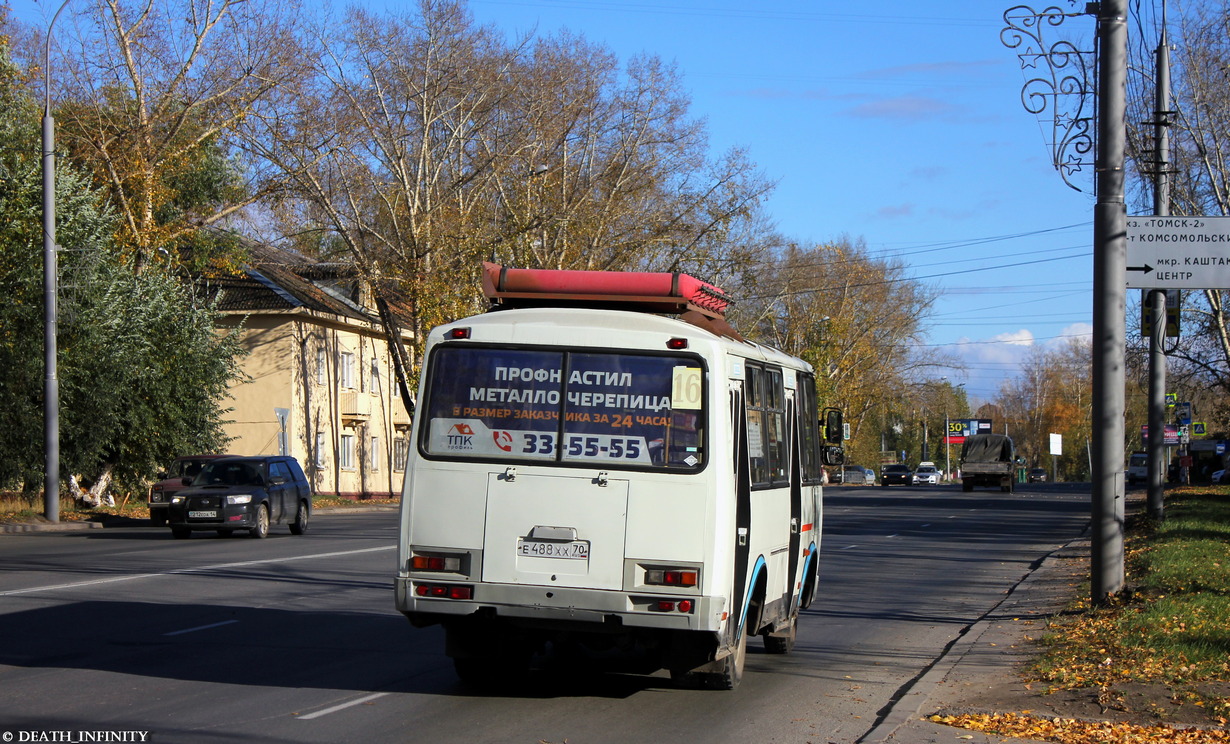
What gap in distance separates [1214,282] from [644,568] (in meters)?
8.12

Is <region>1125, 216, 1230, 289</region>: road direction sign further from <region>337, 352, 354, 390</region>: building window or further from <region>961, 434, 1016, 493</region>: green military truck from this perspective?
<region>961, 434, 1016, 493</region>: green military truck

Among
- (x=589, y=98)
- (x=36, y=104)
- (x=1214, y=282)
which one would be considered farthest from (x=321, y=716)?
(x=589, y=98)

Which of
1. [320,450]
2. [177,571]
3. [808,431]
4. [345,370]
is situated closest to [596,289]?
[808,431]

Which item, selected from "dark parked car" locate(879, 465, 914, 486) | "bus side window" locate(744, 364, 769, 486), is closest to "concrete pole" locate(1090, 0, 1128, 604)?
"bus side window" locate(744, 364, 769, 486)

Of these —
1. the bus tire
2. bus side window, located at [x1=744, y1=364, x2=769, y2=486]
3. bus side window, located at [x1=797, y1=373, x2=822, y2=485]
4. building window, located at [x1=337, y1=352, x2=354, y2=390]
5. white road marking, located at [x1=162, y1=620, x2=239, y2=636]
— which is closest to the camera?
the bus tire

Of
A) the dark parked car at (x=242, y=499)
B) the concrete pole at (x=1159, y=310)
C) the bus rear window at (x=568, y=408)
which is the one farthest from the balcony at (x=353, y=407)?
the bus rear window at (x=568, y=408)

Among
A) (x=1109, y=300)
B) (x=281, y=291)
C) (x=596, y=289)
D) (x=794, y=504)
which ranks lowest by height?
(x=794, y=504)

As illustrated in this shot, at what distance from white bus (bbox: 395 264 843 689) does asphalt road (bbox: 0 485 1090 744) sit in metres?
0.52

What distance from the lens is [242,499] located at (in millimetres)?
24500

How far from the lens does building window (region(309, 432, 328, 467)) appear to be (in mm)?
50531

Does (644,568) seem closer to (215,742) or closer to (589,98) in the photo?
(215,742)

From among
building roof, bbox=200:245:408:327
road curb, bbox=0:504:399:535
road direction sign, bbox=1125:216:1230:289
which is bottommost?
road curb, bbox=0:504:399:535

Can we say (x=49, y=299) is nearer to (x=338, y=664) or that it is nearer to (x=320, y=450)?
Result: (x=338, y=664)

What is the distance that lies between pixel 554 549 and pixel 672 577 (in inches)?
30.8
